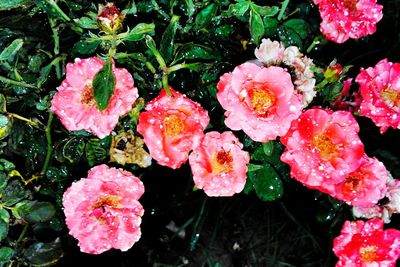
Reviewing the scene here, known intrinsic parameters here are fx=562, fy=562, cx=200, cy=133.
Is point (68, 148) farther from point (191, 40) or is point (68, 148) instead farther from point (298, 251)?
point (298, 251)

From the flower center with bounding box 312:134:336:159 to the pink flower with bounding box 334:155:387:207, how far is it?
7 centimetres

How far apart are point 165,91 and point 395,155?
889 mm

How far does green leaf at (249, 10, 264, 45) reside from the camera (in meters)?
1.04

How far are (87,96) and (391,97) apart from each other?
57 cm

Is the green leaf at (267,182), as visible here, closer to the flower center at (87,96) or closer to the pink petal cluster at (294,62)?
the pink petal cluster at (294,62)

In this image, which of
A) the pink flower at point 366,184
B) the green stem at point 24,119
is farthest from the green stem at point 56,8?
the pink flower at point 366,184

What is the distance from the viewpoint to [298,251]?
1.80 metres

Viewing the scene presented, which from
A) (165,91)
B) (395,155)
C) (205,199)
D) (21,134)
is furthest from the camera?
(205,199)

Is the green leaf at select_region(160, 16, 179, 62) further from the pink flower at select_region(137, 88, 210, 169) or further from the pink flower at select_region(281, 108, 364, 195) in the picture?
the pink flower at select_region(281, 108, 364, 195)

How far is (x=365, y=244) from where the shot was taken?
1.10 m

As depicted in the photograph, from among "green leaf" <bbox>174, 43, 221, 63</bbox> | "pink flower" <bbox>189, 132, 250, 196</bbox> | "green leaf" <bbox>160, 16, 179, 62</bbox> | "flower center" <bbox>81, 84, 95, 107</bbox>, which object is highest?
"green leaf" <bbox>160, 16, 179, 62</bbox>

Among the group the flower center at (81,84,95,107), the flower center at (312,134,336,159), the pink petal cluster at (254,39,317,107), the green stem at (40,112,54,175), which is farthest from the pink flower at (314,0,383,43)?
the green stem at (40,112,54,175)

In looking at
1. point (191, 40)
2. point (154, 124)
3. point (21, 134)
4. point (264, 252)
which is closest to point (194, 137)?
point (154, 124)

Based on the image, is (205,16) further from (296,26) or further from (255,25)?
(296,26)
